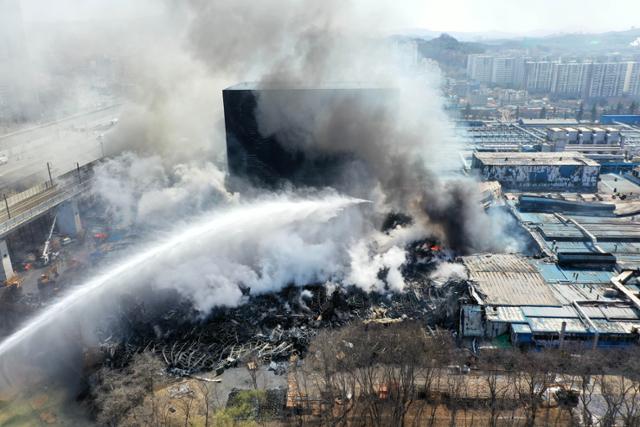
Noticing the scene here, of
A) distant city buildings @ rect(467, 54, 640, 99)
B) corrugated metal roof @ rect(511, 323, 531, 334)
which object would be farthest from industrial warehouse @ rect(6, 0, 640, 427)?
distant city buildings @ rect(467, 54, 640, 99)

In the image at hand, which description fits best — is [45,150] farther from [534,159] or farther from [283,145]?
[534,159]

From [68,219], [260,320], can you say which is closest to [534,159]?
[260,320]

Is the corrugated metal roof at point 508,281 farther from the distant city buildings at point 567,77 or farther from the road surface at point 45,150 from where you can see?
the distant city buildings at point 567,77

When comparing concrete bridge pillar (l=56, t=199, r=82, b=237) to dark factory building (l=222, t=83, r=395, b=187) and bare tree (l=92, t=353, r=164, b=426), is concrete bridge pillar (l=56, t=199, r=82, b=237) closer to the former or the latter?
dark factory building (l=222, t=83, r=395, b=187)

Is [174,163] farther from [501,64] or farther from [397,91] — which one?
[501,64]

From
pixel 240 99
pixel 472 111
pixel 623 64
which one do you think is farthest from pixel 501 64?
pixel 240 99

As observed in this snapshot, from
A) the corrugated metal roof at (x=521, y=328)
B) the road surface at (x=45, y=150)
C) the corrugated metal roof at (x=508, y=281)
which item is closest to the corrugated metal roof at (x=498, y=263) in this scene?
the corrugated metal roof at (x=508, y=281)

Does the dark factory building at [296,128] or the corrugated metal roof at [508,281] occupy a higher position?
the dark factory building at [296,128]
